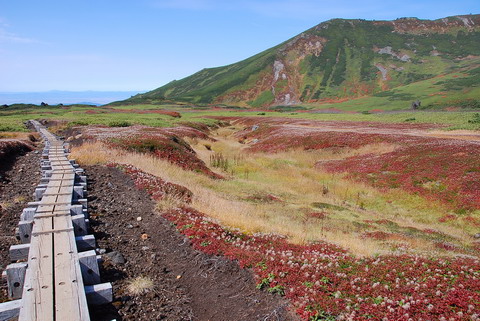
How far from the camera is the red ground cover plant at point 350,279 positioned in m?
6.07

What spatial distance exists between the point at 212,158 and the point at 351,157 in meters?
16.9

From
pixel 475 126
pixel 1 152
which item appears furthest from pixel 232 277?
pixel 475 126

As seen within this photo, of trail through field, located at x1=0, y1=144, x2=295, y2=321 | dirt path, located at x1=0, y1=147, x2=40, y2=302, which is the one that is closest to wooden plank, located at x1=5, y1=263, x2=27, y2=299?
dirt path, located at x1=0, y1=147, x2=40, y2=302

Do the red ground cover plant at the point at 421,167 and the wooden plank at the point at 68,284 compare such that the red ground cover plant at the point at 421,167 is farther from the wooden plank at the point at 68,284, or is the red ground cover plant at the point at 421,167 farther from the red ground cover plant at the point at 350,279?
the wooden plank at the point at 68,284

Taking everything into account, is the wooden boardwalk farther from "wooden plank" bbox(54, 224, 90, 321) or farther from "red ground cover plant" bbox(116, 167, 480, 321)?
"red ground cover plant" bbox(116, 167, 480, 321)

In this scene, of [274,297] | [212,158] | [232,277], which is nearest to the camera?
[274,297]

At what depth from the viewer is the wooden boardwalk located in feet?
17.6

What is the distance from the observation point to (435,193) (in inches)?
936

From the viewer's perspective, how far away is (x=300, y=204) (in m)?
21.7

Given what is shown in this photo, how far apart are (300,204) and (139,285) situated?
15.7 m

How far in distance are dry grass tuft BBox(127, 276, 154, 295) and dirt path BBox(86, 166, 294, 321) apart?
0.11 m

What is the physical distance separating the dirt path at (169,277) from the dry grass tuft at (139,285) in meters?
0.11

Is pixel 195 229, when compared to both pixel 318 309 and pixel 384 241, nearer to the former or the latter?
pixel 318 309

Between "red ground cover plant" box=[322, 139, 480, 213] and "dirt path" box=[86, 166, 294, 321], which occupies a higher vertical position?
"dirt path" box=[86, 166, 294, 321]
